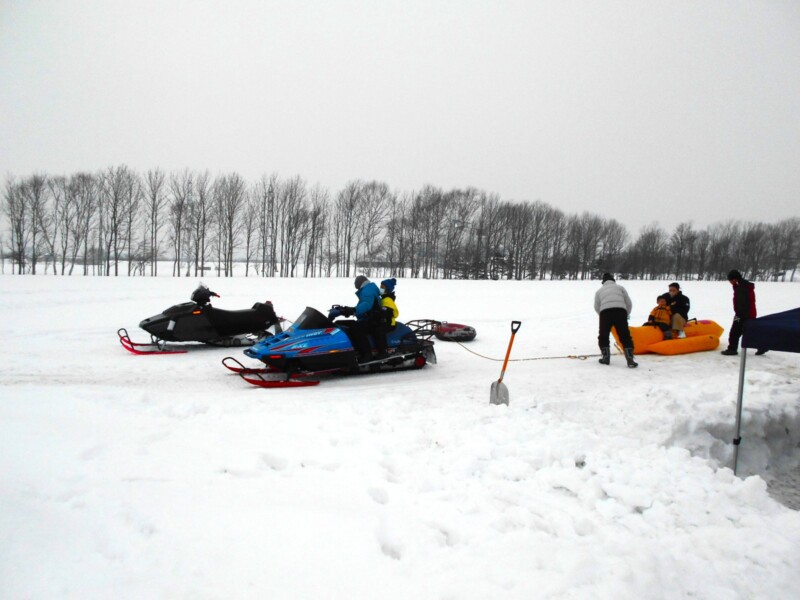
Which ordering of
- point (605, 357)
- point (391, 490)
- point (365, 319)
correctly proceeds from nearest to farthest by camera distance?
point (391, 490) < point (365, 319) < point (605, 357)

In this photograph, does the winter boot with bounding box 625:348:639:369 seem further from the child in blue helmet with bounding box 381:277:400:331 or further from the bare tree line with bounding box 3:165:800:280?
the bare tree line with bounding box 3:165:800:280

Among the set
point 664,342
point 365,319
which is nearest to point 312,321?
point 365,319

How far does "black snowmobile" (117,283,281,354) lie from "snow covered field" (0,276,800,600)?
1533 millimetres

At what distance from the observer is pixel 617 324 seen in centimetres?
699

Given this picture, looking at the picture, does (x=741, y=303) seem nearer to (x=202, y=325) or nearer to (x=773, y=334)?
(x=773, y=334)

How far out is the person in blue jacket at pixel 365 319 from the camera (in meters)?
6.01

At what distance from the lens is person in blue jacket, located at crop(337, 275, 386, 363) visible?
6008mm

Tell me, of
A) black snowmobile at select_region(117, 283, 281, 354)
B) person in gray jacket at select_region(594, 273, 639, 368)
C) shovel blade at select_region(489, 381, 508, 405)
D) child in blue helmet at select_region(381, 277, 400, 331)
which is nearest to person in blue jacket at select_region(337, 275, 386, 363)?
child in blue helmet at select_region(381, 277, 400, 331)

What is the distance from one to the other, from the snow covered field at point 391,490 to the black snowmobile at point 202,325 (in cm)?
153

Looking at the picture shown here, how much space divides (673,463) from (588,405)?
4.66ft

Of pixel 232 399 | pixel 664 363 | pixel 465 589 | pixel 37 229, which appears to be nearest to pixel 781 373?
pixel 664 363

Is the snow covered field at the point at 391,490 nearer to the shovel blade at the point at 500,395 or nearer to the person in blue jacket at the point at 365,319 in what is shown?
the shovel blade at the point at 500,395

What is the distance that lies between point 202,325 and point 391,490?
Answer: 5879mm

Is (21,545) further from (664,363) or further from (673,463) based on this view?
(664,363)
